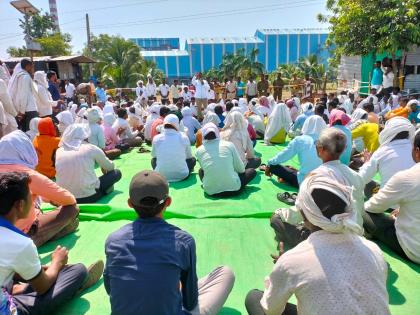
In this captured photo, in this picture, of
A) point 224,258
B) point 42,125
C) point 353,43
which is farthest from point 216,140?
point 353,43

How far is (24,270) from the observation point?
1.90 meters

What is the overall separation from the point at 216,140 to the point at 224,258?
183cm

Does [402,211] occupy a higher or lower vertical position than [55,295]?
higher

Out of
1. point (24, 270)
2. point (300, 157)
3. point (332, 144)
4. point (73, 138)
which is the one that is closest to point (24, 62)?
point (73, 138)

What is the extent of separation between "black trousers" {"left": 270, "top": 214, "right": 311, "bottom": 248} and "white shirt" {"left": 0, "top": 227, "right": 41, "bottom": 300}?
193 centimetres

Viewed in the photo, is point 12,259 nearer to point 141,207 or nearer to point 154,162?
point 141,207

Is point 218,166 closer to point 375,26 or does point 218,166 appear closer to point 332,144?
point 332,144

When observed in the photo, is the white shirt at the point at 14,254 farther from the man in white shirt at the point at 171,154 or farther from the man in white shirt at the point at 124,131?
the man in white shirt at the point at 124,131

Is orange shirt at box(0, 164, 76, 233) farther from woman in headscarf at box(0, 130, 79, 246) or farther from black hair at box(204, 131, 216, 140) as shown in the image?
black hair at box(204, 131, 216, 140)

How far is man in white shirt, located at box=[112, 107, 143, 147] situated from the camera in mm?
7728

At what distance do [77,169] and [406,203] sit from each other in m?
3.31

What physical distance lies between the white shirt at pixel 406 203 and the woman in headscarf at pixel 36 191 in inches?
106

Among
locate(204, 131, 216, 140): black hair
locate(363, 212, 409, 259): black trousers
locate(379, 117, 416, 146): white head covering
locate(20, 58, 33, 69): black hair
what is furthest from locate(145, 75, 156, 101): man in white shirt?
locate(363, 212, 409, 259): black trousers

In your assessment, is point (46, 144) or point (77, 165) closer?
point (77, 165)
